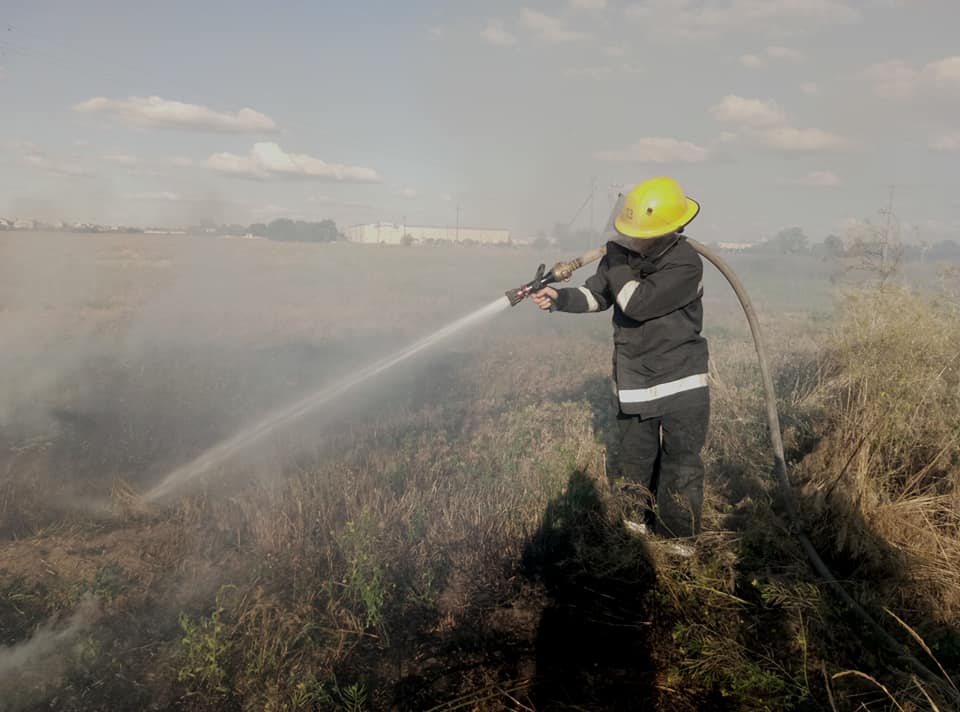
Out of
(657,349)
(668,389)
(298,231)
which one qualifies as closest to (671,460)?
(668,389)

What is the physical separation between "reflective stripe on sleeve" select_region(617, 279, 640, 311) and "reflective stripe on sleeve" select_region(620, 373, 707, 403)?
52 centimetres

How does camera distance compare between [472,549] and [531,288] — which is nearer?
[472,549]

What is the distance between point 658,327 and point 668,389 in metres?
0.37

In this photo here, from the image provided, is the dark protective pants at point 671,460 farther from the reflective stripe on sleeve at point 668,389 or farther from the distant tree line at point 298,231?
the distant tree line at point 298,231

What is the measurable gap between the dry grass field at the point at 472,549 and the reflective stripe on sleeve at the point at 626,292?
1.37 m

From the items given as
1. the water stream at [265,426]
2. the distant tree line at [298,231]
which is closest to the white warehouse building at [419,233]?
the distant tree line at [298,231]

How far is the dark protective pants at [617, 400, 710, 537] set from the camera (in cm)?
347

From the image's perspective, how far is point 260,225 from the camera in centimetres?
3578

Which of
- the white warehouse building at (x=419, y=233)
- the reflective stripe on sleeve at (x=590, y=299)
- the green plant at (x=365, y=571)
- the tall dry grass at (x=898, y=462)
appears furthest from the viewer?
the white warehouse building at (x=419, y=233)

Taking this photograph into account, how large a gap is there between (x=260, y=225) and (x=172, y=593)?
35857 millimetres

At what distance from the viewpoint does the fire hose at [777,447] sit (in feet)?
8.59

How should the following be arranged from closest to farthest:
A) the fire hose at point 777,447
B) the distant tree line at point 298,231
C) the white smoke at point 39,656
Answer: the white smoke at point 39,656 → the fire hose at point 777,447 → the distant tree line at point 298,231

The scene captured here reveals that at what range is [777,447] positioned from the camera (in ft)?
12.0

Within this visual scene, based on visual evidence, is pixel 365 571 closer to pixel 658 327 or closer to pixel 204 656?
pixel 204 656
